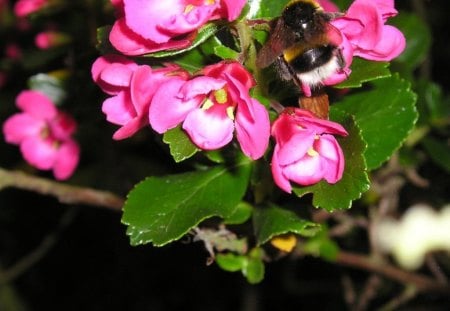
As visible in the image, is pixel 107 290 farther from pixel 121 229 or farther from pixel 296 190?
pixel 296 190

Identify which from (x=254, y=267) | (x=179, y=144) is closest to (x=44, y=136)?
(x=254, y=267)

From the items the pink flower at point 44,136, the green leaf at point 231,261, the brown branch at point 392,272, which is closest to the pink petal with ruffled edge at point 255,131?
the green leaf at point 231,261

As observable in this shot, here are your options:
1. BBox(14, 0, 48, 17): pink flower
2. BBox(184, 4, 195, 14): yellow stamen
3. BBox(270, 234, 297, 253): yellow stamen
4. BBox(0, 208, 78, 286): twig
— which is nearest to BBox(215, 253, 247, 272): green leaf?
BBox(270, 234, 297, 253): yellow stamen

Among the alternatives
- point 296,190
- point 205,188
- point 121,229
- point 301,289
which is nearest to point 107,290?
point 121,229

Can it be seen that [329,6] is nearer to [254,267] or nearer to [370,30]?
[370,30]

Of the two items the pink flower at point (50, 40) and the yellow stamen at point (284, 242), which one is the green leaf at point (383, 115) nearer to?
the yellow stamen at point (284, 242)

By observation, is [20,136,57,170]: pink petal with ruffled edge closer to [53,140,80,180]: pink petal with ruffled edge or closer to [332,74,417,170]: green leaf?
[53,140,80,180]: pink petal with ruffled edge
